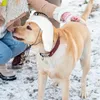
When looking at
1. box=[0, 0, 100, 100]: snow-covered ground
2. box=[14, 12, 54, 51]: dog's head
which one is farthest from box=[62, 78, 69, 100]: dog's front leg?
box=[14, 12, 54, 51]: dog's head

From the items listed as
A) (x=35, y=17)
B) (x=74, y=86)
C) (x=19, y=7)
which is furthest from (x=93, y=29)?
(x=35, y=17)

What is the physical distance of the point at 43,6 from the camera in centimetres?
261

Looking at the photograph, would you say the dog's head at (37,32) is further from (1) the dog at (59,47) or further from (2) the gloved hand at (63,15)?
(2) the gloved hand at (63,15)

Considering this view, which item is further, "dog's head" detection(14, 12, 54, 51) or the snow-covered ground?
the snow-covered ground

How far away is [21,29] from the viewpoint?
219cm

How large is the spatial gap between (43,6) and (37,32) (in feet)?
1.67

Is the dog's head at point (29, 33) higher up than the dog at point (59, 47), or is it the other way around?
the dog's head at point (29, 33)

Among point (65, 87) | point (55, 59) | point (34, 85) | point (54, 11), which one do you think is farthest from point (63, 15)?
point (34, 85)

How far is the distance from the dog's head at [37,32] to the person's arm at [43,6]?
0.40m

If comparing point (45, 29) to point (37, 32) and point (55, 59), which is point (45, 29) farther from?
point (55, 59)

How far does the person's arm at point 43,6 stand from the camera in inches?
101

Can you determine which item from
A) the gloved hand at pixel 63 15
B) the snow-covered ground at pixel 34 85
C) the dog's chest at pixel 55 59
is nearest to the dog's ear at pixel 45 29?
the dog's chest at pixel 55 59

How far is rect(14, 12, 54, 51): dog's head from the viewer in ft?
6.96

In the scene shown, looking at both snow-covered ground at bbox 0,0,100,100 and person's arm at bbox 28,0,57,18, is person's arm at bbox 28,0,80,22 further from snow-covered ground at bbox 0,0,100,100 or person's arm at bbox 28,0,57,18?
snow-covered ground at bbox 0,0,100,100
